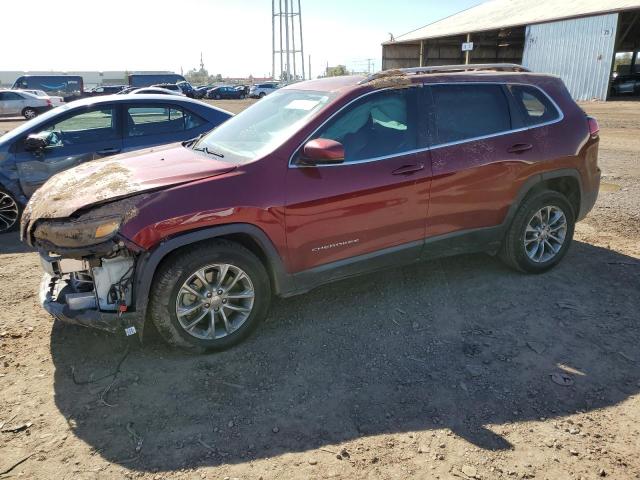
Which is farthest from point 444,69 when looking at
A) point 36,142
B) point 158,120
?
point 36,142

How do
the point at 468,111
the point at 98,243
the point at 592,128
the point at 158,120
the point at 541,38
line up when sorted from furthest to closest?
the point at 541,38
the point at 158,120
the point at 592,128
the point at 468,111
the point at 98,243

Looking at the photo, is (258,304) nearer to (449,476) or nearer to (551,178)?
(449,476)

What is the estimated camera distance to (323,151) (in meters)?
3.30

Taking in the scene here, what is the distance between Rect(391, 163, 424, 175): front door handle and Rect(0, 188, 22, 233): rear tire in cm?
495

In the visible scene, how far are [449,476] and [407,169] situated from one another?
7.14 ft

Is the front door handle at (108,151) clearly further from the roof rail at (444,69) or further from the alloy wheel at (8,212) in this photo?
the roof rail at (444,69)

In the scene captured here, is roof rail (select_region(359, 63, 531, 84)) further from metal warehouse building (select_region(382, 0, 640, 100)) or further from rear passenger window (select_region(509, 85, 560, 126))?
metal warehouse building (select_region(382, 0, 640, 100))

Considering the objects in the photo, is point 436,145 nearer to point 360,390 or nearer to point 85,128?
point 360,390

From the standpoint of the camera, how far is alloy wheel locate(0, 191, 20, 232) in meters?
6.09

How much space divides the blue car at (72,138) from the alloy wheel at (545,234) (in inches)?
174

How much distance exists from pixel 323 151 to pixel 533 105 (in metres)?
2.31

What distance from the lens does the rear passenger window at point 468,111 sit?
13.1 feet

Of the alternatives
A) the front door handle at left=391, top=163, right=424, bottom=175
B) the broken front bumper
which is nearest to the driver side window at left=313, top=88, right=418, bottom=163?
the front door handle at left=391, top=163, right=424, bottom=175

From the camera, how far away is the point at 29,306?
4.19m
